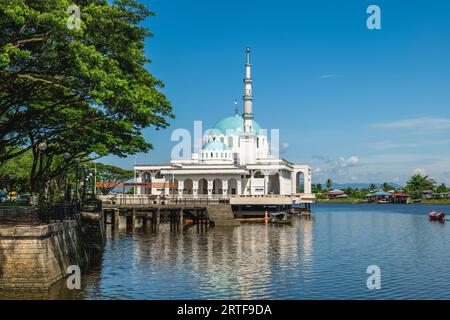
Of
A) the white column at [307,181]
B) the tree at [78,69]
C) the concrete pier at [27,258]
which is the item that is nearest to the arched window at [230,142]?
the white column at [307,181]

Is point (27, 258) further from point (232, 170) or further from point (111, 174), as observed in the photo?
point (111, 174)

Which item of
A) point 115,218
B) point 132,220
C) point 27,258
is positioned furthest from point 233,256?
point 132,220

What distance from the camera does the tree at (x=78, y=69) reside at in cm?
2892

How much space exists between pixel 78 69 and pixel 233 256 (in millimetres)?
23534

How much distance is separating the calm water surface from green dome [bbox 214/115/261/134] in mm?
77728

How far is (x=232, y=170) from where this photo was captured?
11331 centimetres

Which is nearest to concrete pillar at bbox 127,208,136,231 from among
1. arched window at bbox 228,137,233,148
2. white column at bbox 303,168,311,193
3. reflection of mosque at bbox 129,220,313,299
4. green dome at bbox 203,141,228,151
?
reflection of mosque at bbox 129,220,313,299

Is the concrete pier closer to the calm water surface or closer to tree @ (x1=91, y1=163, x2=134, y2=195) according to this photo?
the calm water surface

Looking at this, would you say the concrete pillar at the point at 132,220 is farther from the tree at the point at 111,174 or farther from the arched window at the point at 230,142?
the arched window at the point at 230,142

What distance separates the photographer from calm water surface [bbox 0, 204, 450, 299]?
3195cm

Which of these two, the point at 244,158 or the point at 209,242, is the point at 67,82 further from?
the point at 244,158

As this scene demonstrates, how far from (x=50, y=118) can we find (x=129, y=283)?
45.7ft
